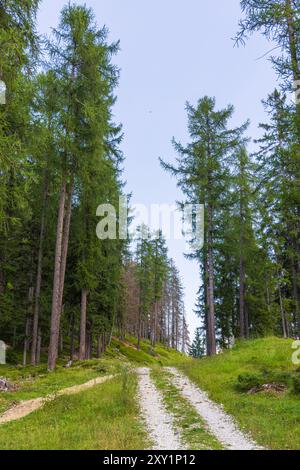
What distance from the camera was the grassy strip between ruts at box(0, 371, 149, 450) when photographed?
698cm

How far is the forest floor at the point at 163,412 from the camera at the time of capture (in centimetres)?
723

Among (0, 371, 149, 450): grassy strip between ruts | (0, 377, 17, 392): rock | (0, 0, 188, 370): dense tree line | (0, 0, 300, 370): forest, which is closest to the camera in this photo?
(0, 371, 149, 450): grassy strip between ruts

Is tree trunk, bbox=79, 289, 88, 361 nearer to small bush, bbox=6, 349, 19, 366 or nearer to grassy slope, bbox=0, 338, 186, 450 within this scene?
grassy slope, bbox=0, 338, 186, 450

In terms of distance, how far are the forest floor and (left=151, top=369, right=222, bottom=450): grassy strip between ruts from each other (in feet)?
0.06

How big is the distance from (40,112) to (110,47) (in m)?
6.08

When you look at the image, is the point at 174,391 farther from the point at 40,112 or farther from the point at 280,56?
the point at 40,112

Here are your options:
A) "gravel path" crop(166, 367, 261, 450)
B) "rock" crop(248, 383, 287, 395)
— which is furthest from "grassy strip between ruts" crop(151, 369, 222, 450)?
"rock" crop(248, 383, 287, 395)

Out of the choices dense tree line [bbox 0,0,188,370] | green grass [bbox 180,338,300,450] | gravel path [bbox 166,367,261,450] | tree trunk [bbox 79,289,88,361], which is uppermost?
dense tree line [bbox 0,0,188,370]

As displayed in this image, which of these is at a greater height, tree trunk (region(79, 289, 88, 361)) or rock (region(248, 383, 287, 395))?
tree trunk (region(79, 289, 88, 361))

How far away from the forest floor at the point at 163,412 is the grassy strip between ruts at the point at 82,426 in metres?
0.02

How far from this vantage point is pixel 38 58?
10883 mm

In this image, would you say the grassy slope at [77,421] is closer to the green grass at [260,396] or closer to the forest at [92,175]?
the green grass at [260,396]

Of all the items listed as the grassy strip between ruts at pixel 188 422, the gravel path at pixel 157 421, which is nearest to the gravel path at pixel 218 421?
the grassy strip between ruts at pixel 188 422

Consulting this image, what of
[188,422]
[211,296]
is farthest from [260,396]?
[211,296]
